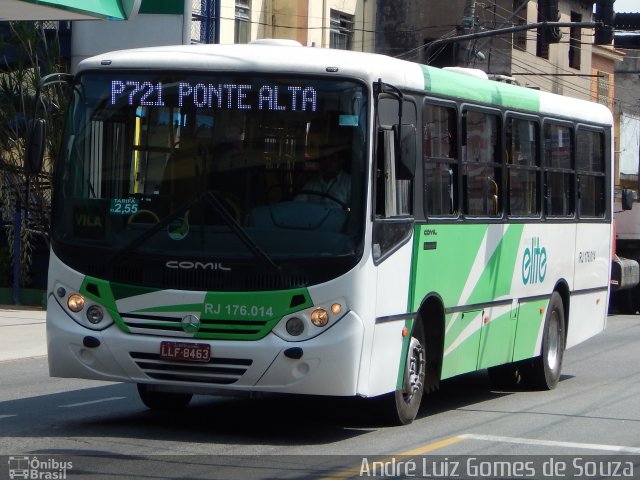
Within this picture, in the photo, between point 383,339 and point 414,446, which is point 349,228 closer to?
point 383,339

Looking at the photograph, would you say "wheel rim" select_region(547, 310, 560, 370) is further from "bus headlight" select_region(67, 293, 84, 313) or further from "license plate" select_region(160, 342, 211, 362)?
"bus headlight" select_region(67, 293, 84, 313)

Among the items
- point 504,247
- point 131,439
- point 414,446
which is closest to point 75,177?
point 131,439

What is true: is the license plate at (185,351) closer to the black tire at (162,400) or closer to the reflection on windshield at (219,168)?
the reflection on windshield at (219,168)

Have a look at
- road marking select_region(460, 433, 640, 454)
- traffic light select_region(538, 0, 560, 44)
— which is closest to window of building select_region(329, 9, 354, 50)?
traffic light select_region(538, 0, 560, 44)

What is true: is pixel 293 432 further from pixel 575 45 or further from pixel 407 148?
pixel 575 45

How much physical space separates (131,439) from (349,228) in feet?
7.44

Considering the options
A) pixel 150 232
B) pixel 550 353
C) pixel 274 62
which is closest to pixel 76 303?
pixel 150 232

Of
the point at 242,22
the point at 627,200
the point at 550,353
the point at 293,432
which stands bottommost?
the point at 293,432

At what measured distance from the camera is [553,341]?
1498 cm

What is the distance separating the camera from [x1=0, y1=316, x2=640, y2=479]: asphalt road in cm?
895

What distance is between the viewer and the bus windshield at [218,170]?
9969 millimetres

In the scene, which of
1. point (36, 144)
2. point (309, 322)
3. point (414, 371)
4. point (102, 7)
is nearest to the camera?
Result: point (309, 322)

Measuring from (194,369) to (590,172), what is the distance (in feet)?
24.5

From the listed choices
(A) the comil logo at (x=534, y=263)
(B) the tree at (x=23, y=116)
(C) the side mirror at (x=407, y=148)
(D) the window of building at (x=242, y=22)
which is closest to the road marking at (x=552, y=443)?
(C) the side mirror at (x=407, y=148)
